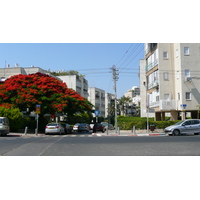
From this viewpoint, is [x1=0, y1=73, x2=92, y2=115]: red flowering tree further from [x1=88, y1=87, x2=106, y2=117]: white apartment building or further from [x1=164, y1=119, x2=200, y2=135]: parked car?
[x1=88, y1=87, x2=106, y2=117]: white apartment building

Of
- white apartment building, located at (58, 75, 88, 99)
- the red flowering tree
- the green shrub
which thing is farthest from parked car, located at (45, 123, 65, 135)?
white apartment building, located at (58, 75, 88, 99)

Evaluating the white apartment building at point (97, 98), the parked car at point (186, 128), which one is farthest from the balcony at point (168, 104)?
the white apartment building at point (97, 98)

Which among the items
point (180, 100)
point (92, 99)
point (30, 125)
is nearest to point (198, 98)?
point (180, 100)

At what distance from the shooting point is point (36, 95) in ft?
114

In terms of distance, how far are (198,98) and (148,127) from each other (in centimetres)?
863

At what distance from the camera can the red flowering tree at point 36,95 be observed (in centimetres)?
3406

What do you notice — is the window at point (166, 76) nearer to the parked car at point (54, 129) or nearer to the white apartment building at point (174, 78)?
the white apartment building at point (174, 78)

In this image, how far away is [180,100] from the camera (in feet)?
124

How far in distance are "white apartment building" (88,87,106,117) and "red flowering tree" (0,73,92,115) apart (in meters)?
55.4

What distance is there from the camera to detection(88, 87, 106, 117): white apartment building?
93.5 meters

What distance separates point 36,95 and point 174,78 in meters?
18.9

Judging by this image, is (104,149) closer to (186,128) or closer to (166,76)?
(186,128)

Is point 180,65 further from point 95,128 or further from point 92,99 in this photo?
point 92,99

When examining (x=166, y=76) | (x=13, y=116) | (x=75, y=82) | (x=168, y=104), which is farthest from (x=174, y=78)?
(x=75, y=82)
